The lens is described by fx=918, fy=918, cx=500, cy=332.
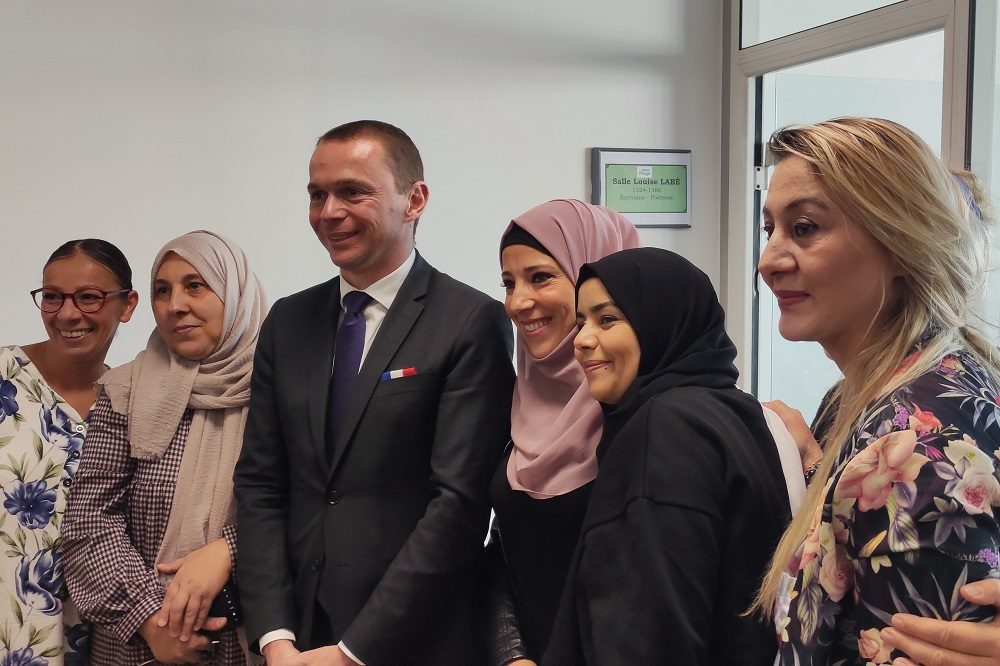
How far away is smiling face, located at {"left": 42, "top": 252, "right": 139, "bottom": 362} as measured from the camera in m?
2.20

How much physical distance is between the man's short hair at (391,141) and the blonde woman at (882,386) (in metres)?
0.92

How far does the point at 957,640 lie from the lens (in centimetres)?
101

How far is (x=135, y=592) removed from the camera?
1939mm

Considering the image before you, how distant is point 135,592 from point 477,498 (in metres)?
0.76

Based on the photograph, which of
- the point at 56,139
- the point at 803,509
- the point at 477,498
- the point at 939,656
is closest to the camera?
the point at 939,656

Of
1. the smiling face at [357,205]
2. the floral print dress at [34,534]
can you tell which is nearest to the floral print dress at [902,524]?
the smiling face at [357,205]

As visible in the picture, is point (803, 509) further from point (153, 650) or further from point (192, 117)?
point (192, 117)

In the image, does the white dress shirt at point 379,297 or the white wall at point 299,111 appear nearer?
the white dress shirt at point 379,297

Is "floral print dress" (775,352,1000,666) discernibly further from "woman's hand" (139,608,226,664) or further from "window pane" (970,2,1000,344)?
"window pane" (970,2,1000,344)

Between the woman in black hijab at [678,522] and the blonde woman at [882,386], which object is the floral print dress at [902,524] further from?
the woman in black hijab at [678,522]

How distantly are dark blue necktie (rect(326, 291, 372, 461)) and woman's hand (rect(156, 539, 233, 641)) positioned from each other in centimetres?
36

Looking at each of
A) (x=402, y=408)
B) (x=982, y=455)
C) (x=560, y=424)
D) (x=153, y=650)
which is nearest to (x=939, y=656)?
(x=982, y=455)

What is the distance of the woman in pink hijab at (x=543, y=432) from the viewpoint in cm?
170

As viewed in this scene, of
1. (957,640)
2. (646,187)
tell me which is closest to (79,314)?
(957,640)
